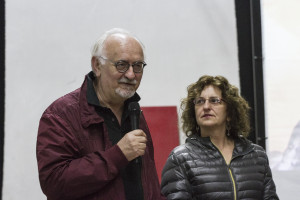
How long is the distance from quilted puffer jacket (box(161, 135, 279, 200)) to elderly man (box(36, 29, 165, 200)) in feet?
1.25

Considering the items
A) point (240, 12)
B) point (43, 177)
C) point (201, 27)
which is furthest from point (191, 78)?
point (43, 177)

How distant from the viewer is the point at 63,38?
2.33 meters

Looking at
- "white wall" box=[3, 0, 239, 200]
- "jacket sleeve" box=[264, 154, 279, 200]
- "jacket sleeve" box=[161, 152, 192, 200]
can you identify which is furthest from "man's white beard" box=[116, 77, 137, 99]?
"white wall" box=[3, 0, 239, 200]

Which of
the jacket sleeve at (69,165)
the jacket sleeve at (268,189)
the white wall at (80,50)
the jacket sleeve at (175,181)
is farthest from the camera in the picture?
the white wall at (80,50)

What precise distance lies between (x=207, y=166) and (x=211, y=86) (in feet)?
1.36

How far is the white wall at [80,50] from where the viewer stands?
224 cm

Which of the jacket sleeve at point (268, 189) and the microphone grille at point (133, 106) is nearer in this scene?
the microphone grille at point (133, 106)

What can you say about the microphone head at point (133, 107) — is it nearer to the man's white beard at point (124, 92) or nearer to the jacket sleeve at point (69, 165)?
the man's white beard at point (124, 92)

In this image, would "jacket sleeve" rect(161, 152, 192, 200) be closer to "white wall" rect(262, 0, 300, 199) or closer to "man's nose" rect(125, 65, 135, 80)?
"man's nose" rect(125, 65, 135, 80)

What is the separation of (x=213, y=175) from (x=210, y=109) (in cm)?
33

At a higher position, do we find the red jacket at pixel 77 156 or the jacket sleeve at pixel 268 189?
the red jacket at pixel 77 156

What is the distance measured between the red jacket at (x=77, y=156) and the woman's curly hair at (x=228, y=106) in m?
0.75

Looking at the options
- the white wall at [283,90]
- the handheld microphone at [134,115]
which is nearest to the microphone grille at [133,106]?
the handheld microphone at [134,115]

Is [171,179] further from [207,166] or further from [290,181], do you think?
[290,181]
